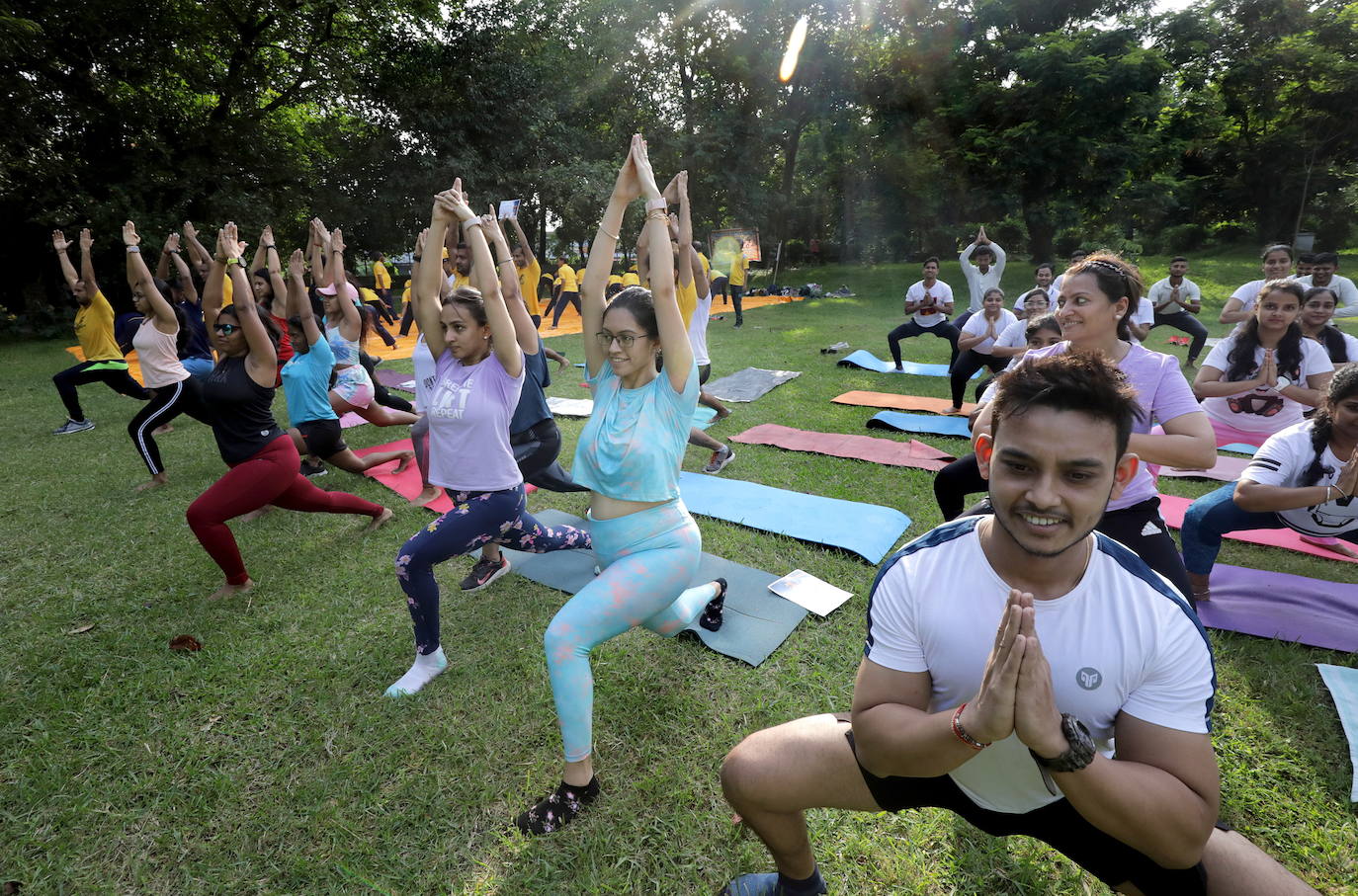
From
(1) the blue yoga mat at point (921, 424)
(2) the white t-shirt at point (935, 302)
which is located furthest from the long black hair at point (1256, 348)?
(2) the white t-shirt at point (935, 302)

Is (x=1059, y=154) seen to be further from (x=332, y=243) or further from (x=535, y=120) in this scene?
(x=332, y=243)

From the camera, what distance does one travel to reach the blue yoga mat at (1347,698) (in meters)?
2.59

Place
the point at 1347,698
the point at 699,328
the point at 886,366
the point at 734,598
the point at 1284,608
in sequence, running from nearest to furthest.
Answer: the point at 1347,698
the point at 1284,608
the point at 734,598
the point at 699,328
the point at 886,366

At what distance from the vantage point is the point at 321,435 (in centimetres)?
534

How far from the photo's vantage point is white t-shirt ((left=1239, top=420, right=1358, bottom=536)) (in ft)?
10.6

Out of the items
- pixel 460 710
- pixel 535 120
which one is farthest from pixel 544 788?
pixel 535 120

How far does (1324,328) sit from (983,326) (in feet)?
9.95

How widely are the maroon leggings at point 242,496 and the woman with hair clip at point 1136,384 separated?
408 cm

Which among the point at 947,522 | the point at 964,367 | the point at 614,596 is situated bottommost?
the point at 964,367

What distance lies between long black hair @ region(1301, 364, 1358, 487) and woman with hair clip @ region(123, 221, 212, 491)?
316 inches

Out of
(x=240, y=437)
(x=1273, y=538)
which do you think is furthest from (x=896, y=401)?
(x=240, y=437)

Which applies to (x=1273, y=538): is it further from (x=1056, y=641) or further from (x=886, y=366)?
(x=886, y=366)

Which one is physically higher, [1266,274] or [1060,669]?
[1266,274]

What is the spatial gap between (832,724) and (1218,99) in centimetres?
3249
